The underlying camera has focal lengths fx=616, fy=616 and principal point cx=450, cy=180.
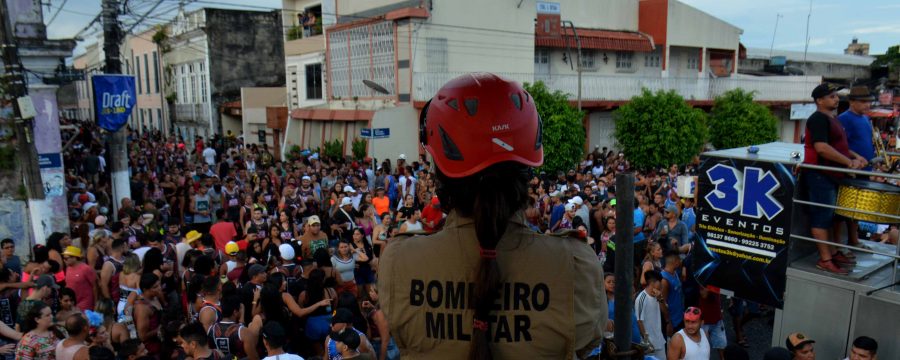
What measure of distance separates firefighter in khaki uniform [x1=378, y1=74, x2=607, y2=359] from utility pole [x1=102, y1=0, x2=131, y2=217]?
509 inches

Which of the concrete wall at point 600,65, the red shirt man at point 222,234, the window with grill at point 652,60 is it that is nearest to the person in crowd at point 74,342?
the red shirt man at point 222,234

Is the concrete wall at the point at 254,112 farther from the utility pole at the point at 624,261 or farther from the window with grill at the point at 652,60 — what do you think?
the utility pole at the point at 624,261

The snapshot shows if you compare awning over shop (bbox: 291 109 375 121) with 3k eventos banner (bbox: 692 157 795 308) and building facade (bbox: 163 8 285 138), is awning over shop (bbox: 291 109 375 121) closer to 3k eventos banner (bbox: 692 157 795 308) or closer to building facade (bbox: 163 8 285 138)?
building facade (bbox: 163 8 285 138)

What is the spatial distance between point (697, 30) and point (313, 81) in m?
18.8

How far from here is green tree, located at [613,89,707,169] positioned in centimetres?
2122

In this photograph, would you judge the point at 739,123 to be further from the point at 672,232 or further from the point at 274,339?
the point at 274,339

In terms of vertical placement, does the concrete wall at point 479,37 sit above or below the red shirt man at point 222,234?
above

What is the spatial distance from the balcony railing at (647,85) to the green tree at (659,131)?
300cm

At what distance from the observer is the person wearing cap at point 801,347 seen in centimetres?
521

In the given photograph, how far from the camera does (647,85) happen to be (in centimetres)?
2719

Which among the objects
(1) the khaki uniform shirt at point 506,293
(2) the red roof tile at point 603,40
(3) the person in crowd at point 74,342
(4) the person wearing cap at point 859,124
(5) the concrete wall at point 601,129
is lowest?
(3) the person in crowd at point 74,342

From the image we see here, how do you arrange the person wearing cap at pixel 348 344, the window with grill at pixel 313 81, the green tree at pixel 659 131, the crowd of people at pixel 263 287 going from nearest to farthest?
the person wearing cap at pixel 348 344 → the crowd of people at pixel 263 287 → the green tree at pixel 659 131 → the window with grill at pixel 313 81

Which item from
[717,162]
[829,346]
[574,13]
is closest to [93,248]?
[717,162]

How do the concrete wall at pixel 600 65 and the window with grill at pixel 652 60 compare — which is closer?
the concrete wall at pixel 600 65
